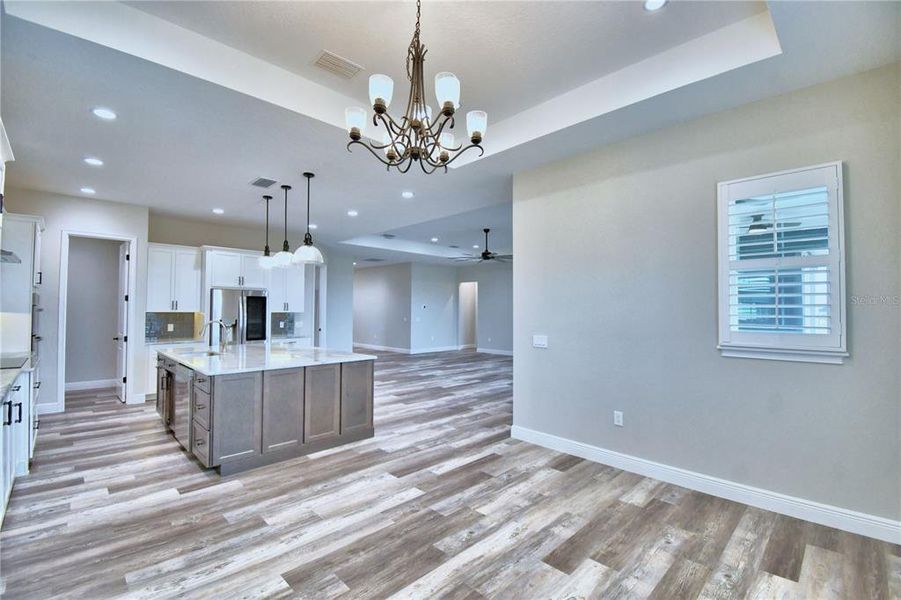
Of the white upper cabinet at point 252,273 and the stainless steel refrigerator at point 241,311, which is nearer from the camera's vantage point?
the stainless steel refrigerator at point 241,311

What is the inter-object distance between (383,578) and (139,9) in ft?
11.4

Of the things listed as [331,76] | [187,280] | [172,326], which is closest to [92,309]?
[172,326]

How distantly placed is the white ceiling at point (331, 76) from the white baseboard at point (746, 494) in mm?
2722

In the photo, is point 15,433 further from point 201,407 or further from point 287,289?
point 287,289

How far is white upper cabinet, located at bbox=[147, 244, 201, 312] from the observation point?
6145mm

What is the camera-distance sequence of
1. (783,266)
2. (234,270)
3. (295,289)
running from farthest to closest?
(295,289)
(234,270)
(783,266)

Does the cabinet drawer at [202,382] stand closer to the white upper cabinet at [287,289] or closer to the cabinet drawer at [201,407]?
the cabinet drawer at [201,407]

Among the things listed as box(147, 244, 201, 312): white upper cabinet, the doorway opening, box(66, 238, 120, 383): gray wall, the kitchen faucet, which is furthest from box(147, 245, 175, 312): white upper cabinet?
the doorway opening

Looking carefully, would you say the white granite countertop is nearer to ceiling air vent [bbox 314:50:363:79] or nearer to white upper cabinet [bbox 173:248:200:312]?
white upper cabinet [bbox 173:248:200:312]

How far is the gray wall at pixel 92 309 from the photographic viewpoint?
6.55m

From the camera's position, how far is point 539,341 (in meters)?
4.09

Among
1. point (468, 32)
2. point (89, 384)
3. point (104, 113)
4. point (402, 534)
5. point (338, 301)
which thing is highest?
point (468, 32)

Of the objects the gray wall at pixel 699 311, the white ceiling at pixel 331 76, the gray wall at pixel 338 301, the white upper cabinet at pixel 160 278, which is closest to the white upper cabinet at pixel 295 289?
the white upper cabinet at pixel 160 278

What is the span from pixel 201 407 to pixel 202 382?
0.73ft
